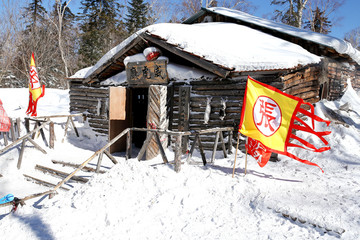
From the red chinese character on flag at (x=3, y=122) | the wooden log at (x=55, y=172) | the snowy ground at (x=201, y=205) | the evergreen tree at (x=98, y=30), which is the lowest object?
the wooden log at (x=55, y=172)

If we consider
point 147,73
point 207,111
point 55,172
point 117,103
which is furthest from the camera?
point 147,73

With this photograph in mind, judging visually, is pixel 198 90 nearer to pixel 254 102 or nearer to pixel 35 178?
pixel 254 102

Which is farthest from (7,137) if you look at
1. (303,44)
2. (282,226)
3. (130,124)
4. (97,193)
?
(303,44)

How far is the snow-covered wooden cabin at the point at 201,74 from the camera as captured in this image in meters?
7.23

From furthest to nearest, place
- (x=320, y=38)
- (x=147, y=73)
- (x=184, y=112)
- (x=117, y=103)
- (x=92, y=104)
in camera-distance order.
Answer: (x=92, y=104) < (x=320, y=38) < (x=147, y=73) < (x=117, y=103) < (x=184, y=112)

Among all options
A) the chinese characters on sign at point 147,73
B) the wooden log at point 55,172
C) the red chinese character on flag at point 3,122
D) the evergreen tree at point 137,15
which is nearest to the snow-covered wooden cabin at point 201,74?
the chinese characters on sign at point 147,73

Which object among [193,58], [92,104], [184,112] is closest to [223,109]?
[184,112]

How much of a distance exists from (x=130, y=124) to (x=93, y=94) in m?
2.90

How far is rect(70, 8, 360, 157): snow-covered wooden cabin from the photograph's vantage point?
723 centimetres

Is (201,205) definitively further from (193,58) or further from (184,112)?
(193,58)

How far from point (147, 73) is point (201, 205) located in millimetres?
5541

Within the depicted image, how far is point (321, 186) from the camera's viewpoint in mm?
4848

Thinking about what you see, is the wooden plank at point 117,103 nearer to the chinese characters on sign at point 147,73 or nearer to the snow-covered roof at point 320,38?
the chinese characters on sign at point 147,73

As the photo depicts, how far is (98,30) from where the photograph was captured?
26.1m
